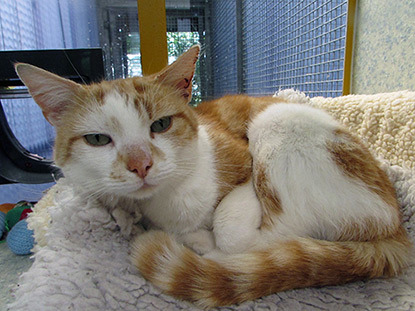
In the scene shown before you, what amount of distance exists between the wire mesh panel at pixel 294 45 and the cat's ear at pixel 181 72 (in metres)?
1.03

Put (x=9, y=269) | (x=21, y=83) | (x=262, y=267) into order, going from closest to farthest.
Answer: (x=262, y=267) → (x=9, y=269) → (x=21, y=83)

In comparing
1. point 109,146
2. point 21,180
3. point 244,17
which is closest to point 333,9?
point 244,17

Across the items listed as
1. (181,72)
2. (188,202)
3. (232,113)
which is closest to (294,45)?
(232,113)

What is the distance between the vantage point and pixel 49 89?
2.88ft

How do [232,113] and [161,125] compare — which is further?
[232,113]

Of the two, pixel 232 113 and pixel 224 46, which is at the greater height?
pixel 224 46

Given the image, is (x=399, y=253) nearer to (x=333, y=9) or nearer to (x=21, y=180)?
(x=333, y=9)

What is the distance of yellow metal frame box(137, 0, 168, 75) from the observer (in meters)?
1.69

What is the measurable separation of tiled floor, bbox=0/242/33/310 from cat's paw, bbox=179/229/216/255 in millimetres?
632

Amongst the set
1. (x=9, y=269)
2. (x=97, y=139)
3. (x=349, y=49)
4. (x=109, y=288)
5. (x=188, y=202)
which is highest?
(x=349, y=49)

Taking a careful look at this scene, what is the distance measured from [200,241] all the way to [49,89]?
0.65 metres

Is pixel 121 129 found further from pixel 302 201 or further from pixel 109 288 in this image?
pixel 302 201

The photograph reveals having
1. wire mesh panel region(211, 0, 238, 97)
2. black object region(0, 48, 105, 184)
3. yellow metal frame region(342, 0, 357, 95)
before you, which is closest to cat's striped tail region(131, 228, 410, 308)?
black object region(0, 48, 105, 184)

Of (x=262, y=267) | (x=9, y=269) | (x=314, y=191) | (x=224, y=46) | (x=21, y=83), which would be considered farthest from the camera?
(x=224, y=46)
